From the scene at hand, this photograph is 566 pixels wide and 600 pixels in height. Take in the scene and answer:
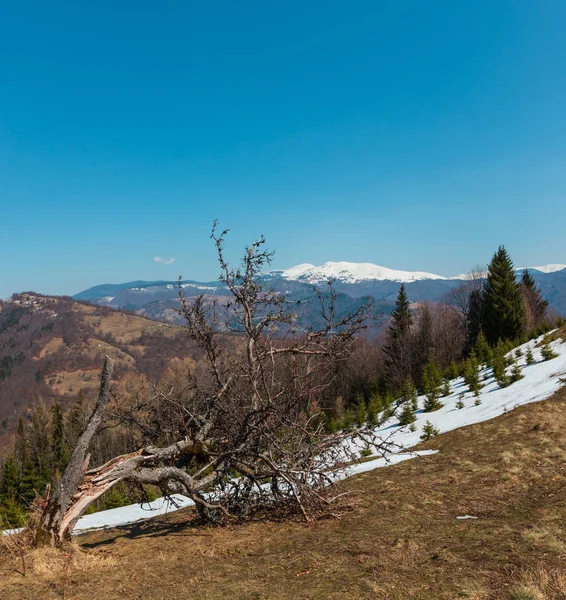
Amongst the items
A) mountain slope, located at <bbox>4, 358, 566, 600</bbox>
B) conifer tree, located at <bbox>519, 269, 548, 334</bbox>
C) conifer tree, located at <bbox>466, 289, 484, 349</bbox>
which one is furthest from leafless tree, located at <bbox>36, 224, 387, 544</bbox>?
conifer tree, located at <bbox>466, 289, 484, 349</bbox>

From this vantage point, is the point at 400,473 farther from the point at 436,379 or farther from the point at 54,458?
the point at 54,458

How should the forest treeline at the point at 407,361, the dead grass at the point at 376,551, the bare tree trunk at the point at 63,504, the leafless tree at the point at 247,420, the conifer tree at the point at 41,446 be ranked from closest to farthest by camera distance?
the dead grass at the point at 376,551 → the bare tree trunk at the point at 63,504 → the leafless tree at the point at 247,420 → the forest treeline at the point at 407,361 → the conifer tree at the point at 41,446

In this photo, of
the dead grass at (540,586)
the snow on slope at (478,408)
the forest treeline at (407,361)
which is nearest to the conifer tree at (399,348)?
the forest treeline at (407,361)

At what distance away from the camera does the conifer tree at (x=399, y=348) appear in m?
45.5

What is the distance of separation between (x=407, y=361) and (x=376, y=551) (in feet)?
143

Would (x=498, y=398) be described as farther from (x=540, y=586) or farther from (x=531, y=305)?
(x=531, y=305)

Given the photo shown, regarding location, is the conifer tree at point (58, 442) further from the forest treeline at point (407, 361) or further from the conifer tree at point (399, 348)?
the conifer tree at point (399, 348)

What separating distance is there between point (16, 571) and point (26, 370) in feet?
735

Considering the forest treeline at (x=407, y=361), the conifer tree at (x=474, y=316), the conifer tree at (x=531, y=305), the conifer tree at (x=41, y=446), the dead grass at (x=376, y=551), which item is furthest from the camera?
the conifer tree at (x=41, y=446)

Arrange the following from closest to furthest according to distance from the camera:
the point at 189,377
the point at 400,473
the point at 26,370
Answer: the point at 189,377, the point at 400,473, the point at 26,370

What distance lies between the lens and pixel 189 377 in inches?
341

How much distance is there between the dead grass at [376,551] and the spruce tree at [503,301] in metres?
32.6

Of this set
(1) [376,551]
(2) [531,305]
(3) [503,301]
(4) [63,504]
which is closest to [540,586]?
(1) [376,551]

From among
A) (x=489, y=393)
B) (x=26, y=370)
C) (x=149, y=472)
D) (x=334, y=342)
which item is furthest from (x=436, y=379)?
(x=26, y=370)
